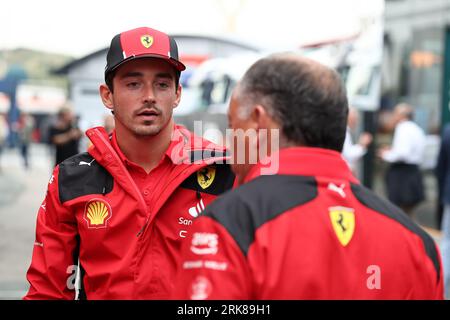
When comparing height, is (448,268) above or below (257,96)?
below

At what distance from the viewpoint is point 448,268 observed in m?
6.41

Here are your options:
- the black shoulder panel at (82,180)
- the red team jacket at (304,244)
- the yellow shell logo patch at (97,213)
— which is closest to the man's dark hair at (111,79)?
the black shoulder panel at (82,180)

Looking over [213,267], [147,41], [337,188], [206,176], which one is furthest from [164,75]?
[213,267]

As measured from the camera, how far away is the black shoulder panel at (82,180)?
2412 millimetres

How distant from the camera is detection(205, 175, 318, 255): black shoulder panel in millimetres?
1546

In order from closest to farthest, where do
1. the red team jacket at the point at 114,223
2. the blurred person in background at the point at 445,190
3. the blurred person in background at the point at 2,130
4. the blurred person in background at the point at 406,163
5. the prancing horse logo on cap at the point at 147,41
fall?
the red team jacket at the point at 114,223 < the prancing horse logo on cap at the point at 147,41 < the blurred person in background at the point at 445,190 < the blurred person in background at the point at 406,163 < the blurred person in background at the point at 2,130

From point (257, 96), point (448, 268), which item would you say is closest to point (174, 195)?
point (257, 96)

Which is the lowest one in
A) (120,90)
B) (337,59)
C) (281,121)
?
(281,121)

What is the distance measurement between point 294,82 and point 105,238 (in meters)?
1.00

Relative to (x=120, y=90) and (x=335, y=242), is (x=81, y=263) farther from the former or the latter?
(x=335, y=242)

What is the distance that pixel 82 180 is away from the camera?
244 cm

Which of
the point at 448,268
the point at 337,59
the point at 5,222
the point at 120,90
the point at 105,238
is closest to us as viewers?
the point at 105,238

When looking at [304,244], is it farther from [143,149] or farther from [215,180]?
[143,149]

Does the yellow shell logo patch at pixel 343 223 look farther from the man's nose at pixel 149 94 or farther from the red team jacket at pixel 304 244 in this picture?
the man's nose at pixel 149 94
